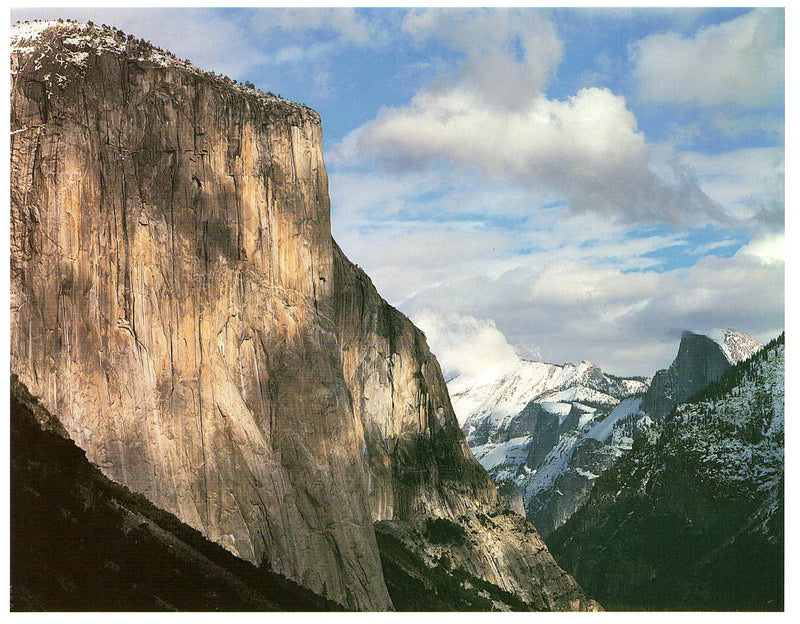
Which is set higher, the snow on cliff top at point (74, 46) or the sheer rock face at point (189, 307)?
the snow on cliff top at point (74, 46)

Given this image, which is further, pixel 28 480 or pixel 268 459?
pixel 268 459

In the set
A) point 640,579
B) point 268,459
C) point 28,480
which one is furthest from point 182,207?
point 640,579

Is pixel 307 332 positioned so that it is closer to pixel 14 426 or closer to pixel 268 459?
pixel 268 459

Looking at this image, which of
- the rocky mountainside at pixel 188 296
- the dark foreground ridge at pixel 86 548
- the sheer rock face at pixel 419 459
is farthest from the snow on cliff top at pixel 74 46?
the sheer rock face at pixel 419 459

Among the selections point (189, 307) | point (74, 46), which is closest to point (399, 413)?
point (189, 307)

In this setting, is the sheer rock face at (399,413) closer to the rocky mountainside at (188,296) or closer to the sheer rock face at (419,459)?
the sheer rock face at (419,459)

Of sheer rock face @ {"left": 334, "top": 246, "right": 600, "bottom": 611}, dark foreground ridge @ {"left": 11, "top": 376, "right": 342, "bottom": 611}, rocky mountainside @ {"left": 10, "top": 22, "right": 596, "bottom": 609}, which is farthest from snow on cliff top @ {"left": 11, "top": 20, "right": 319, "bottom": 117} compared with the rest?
sheer rock face @ {"left": 334, "top": 246, "right": 600, "bottom": 611}

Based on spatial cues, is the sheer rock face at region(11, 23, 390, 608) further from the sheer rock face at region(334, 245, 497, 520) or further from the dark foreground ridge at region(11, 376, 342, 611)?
the sheer rock face at region(334, 245, 497, 520)
